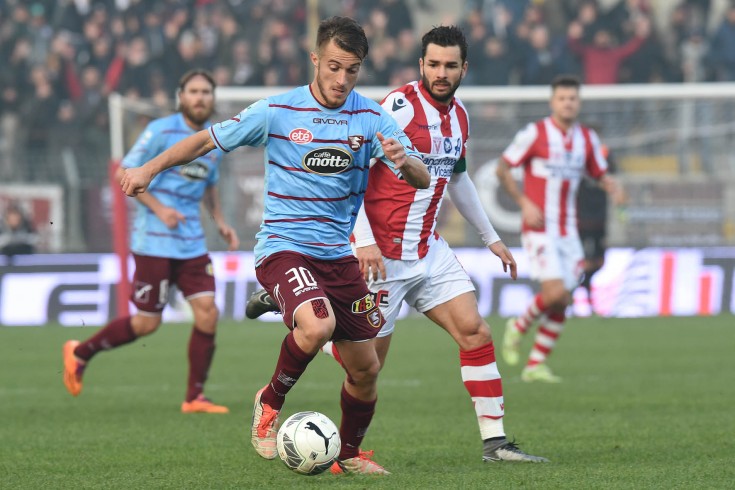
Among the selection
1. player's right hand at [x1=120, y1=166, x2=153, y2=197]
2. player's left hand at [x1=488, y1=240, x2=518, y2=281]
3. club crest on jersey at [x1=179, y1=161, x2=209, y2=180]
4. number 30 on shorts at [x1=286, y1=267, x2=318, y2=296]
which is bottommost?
number 30 on shorts at [x1=286, y1=267, x2=318, y2=296]

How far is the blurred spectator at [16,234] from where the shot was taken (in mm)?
17609

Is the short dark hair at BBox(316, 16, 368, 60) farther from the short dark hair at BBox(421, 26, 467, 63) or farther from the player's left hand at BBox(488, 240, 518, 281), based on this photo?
the player's left hand at BBox(488, 240, 518, 281)

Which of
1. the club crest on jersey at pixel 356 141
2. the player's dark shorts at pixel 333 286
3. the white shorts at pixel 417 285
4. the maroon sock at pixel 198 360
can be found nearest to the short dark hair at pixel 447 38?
the club crest on jersey at pixel 356 141

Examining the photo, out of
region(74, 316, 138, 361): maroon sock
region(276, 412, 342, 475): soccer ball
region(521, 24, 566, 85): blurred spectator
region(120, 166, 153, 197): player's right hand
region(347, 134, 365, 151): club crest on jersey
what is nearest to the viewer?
region(120, 166, 153, 197): player's right hand

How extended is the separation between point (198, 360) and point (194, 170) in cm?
140

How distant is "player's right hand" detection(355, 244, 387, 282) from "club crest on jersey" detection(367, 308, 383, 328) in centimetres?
37

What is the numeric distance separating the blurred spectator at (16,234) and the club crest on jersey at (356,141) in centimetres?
1223

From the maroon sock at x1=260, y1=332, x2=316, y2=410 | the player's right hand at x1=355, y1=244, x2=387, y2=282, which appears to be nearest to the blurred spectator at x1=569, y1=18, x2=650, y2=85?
the player's right hand at x1=355, y1=244, x2=387, y2=282

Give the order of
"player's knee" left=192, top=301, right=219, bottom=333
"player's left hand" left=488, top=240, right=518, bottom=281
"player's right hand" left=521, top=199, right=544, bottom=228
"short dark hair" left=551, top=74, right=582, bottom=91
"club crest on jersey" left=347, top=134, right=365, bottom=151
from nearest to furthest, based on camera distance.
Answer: "club crest on jersey" left=347, top=134, right=365, bottom=151
"player's left hand" left=488, top=240, right=518, bottom=281
"player's knee" left=192, top=301, right=219, bottom=333
"player's right hand" left=521, top=199, right=544, bottom=228
"short dark hair" left=551, top=74, right=582, bottom=91

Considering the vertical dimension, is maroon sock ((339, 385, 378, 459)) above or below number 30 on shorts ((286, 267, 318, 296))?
below

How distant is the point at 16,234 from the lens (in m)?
17.8

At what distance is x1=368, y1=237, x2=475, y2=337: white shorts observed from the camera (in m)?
6.87

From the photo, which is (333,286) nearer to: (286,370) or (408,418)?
(286,370)

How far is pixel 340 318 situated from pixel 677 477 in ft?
5.71
